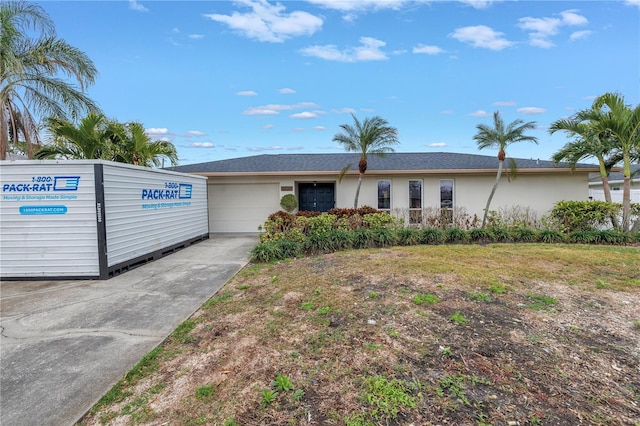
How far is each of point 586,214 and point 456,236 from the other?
454 centimetres

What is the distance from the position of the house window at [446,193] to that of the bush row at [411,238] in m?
2.93

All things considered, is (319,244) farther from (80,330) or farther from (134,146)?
(134,146)

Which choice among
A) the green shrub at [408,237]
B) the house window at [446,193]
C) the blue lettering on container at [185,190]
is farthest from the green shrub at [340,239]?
the house window at [446,193]

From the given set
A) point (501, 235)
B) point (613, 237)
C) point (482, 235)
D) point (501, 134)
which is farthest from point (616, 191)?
point (482, 235)

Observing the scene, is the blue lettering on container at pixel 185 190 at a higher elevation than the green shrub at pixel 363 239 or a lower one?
higher

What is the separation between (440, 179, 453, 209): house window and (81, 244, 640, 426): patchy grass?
7.33 metres

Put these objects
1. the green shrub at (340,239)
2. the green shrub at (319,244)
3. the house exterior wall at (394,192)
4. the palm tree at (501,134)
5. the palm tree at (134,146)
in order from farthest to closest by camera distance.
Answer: the house exterior wall at (394,192)
the palm tree at (501,134)
the palm tree at (134,146)
the green shrub at (340,239)
the green shrub at (319,244)

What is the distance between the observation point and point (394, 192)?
12.9m

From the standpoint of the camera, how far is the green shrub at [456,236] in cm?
969

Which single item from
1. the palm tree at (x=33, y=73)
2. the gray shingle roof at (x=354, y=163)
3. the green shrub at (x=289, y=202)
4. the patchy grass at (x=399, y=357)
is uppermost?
the palm tree at (x=33, y=73)

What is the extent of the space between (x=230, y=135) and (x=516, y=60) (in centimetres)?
1380

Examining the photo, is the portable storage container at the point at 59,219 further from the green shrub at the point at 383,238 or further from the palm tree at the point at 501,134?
the palm tree at the point at 501,134

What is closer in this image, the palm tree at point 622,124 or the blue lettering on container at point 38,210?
the blue lettering on container at point 38,210

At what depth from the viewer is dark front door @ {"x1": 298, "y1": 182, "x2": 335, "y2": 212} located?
1351 centimetres
